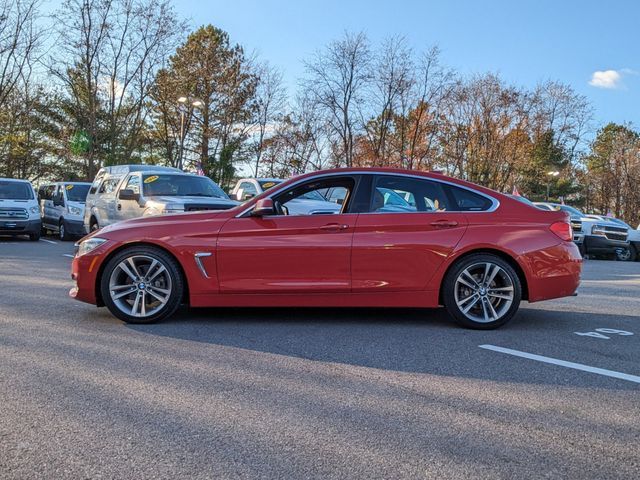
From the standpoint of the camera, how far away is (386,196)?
248 inches

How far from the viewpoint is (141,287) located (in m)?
6.21

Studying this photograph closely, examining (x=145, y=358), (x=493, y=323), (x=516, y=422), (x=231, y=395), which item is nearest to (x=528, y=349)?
(x=493, y=323)

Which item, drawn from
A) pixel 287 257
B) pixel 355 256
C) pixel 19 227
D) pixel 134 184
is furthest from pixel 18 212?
pixel 355 256

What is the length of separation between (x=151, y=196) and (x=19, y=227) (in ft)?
24.8

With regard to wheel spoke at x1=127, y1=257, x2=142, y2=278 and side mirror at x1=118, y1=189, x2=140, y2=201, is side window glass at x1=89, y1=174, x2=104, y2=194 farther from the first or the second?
wheel spoke at x1=127, y1=257, x2=142, y2=278

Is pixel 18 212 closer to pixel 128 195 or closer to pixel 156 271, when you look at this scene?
pixel 128 195

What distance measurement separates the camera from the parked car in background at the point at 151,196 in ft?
40.8

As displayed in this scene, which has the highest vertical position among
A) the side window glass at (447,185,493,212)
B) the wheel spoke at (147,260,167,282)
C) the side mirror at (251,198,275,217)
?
the side window glass at (447,185,493,212)

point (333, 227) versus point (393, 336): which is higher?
point (333, 227)

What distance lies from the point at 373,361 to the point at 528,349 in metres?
1.43

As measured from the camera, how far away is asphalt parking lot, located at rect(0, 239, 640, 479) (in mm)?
2977

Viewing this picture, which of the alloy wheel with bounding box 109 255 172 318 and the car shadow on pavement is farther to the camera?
the alloy wheel with bounding box 109 255 172 318

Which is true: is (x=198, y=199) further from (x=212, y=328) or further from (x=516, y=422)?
(x=516, y=422)

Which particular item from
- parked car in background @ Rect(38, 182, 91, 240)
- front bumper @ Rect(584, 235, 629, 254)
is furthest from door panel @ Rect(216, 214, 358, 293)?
front bumper @ Rect(584, 235, 629, 254)
